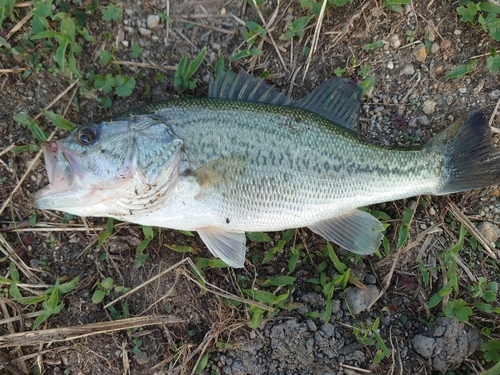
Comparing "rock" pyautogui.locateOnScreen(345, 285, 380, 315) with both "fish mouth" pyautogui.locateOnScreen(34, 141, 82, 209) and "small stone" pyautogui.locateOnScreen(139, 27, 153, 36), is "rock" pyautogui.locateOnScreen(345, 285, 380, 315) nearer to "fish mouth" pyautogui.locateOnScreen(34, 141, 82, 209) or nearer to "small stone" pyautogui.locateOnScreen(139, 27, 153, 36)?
"fish mouth" pyautogui.locateOnScreen(34, 141, 82, 209)

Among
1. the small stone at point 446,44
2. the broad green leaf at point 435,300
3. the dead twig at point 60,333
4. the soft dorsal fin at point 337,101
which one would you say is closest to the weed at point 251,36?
the soft dorsal fin at point 337,101

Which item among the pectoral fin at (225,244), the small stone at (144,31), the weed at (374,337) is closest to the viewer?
the pectoral fin at (225,244)

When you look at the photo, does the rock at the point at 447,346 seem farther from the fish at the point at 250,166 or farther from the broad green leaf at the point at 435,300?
the fish at the point at 250,166

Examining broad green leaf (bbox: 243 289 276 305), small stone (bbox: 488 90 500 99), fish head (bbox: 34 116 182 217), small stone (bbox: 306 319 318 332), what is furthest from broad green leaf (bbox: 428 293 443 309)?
fish head (bbox: 34 116 182 217)

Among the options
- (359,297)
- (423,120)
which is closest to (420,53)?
(423,120)

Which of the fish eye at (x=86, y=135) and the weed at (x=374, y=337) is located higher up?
the fish eye at (x=86, y=135)

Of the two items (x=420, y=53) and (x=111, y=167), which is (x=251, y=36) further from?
(x=111, y=167)
